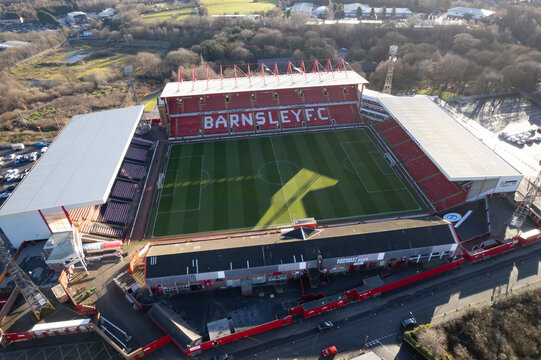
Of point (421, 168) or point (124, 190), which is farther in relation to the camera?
point (421, 168)

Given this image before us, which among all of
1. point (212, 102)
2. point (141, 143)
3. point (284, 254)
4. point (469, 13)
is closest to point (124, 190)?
point (141, 143)

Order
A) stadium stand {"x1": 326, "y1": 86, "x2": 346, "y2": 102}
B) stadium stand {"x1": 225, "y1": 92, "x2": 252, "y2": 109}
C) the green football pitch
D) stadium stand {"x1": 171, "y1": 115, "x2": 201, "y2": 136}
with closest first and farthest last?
the green football pitch, stadium stand {"x1": 171, "y1": 115, "x2": 201, "y2": 136}, stadium stand {"x1": 225, "y1": 92, "x2": 252, "y2": 109}, stadium stand {"x1": 326, "y1": 86, "x2": 346, "y2": 102}

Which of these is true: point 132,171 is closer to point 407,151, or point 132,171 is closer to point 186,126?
point 186,126

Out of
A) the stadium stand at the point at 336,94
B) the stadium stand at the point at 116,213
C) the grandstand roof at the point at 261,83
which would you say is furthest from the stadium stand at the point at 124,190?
the stadium stand at the point at 336,94

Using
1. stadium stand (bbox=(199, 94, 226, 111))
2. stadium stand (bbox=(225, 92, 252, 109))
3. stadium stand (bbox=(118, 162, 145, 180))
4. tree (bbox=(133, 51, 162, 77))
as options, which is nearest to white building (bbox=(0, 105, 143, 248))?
stadium stand (bbox=(118, 162, 145, 180))

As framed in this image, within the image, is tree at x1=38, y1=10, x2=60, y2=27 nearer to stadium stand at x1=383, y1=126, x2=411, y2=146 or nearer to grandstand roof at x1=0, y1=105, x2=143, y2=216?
grandstand roof at x1=0, y1=105, x2=143, y2=216
